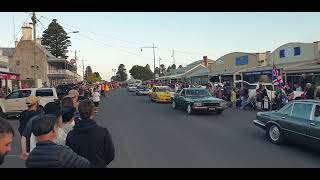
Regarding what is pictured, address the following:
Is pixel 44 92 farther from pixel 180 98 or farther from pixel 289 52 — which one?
pixel 289 52

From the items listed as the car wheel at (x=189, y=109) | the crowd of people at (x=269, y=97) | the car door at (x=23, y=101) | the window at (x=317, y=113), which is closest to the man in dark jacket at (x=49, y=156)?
the window at (x=317, y=113)

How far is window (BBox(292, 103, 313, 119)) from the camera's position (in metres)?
9.46

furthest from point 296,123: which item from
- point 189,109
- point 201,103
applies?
point 189,109

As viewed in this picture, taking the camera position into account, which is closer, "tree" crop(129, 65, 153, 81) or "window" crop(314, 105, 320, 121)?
"window" crop(314, 105, 320, 121)

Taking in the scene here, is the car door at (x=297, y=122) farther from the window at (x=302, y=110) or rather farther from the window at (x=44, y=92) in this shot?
the window at (x=44, y=92)

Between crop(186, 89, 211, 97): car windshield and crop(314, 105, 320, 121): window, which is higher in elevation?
crop(186, 89, 211, 97): car windshield

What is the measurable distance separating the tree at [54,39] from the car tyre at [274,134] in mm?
96036

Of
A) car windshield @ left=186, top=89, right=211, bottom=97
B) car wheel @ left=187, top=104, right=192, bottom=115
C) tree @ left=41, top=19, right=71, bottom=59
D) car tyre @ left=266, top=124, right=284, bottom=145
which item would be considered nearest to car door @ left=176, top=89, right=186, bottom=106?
car windshield @ left=186, top=89, right=211, bottom=97

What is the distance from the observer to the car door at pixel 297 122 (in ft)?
30.5

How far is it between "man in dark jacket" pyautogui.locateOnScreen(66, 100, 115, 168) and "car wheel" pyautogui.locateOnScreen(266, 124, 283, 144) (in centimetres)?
724

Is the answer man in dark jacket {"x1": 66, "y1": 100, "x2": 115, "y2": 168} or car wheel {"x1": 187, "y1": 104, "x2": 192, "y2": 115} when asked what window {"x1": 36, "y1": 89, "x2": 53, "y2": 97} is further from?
man in dark jacket {"x1": 66, "y1": 100, "x2": 115, "y2": 168}

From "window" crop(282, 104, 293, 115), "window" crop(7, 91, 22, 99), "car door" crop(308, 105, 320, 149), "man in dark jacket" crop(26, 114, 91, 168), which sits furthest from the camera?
"window" crop(7, 91, 22, 99)
